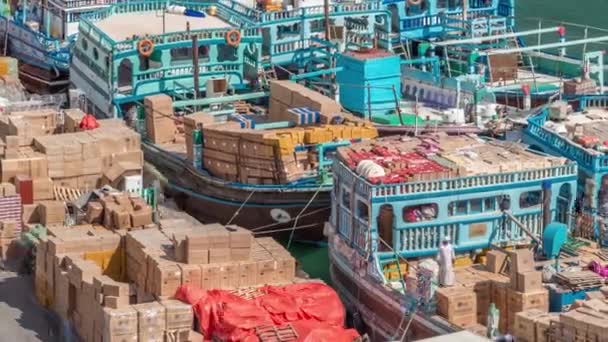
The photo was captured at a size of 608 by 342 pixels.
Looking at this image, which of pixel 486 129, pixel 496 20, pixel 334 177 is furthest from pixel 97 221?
pixel 496 20

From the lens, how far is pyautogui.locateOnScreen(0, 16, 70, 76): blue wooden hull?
49.8 m

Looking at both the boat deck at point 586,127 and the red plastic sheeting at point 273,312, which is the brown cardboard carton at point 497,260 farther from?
the boat deck at point 586,127

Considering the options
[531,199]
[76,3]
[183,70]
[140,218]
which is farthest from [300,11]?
[531,199]

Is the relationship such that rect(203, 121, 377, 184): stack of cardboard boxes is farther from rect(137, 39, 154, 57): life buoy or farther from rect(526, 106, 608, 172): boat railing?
rect(137, 39, 154, 57): life buoy

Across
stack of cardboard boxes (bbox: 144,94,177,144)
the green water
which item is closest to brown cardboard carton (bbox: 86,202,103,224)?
stack of cardboard boxes (bbox: 144,94,177,144)

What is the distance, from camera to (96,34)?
45688 mm

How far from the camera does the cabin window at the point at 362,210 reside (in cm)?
3297

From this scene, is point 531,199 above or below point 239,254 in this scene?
above

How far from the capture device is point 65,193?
38031 mm

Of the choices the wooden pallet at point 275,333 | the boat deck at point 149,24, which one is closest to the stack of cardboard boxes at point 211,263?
the wooden pallet at point 275,333

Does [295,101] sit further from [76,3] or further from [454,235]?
[76,3]

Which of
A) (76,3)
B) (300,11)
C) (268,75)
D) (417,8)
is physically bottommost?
(268,75)

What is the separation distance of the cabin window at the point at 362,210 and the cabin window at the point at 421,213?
0.69 meters

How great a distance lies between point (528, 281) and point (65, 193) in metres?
11.8
